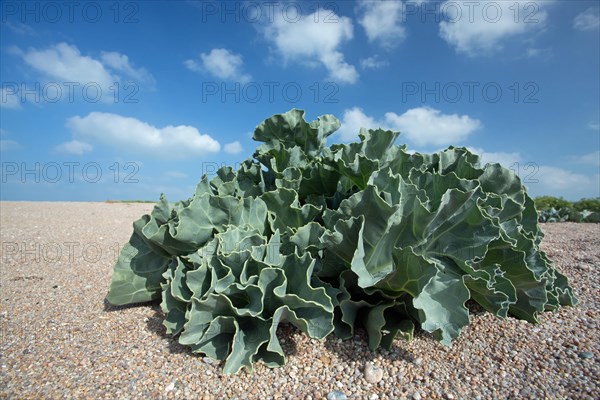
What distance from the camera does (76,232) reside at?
633 centimetres

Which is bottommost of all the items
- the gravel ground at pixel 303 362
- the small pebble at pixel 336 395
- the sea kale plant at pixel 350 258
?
the small pebble at pixel 336 395

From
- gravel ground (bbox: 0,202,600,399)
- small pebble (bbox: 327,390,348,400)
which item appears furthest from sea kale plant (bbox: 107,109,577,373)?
small pebble (bbox: 327,390,348,400)

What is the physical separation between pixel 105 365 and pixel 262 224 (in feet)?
3.89

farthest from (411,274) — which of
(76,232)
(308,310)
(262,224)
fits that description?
(76,232)

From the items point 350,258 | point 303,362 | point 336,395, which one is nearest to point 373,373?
point 336,395

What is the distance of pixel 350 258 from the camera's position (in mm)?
2131

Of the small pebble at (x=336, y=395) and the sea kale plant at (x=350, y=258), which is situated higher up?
the sea kale plant at (x=350, y=258)

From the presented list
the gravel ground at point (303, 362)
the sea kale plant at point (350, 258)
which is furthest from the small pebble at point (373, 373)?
the sea kale plant at point (350, 258)

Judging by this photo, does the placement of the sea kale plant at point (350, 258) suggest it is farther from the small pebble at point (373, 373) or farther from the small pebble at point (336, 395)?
the small pebble at point (336, 395)

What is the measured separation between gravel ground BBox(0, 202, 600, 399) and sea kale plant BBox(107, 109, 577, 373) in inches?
4.6

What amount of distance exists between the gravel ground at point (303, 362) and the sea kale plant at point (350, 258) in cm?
12

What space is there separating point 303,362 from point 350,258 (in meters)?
0.62

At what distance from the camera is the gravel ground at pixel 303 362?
184 centimetres

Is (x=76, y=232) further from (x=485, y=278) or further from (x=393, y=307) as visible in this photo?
(x=485, y=278)
